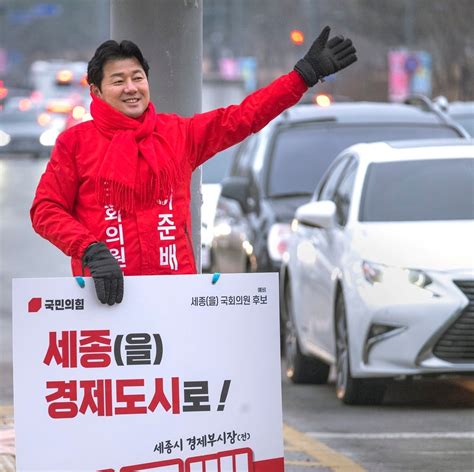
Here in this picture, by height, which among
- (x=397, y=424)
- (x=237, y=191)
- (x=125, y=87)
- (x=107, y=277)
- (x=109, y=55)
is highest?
(x=109, y=55)

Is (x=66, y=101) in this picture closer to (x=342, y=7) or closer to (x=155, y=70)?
(x=342, y=7)

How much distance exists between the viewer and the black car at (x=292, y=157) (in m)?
14.2

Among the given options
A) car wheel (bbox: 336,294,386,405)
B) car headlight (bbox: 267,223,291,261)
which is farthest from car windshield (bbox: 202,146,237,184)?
car wheel (bbox: 336,294,386,405)

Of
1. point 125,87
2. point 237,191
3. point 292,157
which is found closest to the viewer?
point 125,87

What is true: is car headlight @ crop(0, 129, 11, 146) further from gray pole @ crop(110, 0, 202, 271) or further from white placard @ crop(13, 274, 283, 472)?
white placard @ crop(13, 274, 283, 472)

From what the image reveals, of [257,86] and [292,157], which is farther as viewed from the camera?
[257,86]

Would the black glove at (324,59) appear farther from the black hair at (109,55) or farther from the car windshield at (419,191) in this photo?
the car windshield at (419,191)

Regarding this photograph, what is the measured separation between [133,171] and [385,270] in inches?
162

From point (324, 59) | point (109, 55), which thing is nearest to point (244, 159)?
point (109, 55)

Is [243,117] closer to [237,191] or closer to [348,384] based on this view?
[348,384]

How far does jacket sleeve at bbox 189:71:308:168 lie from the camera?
20.6 ft

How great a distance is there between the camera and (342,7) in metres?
65.3

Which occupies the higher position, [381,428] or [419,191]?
[419,191]

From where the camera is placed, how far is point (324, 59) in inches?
247
